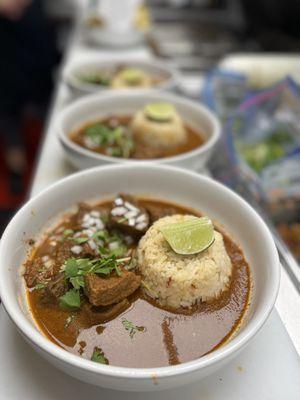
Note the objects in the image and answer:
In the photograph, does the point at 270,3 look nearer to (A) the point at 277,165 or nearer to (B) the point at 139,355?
(A) the point at 277,165

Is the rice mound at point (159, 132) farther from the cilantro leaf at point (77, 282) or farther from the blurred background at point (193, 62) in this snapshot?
the cilantro leaf at point (77, 282)

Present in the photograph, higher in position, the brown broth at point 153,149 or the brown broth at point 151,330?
the brown broth at point 151,330

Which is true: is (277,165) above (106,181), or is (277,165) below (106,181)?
below

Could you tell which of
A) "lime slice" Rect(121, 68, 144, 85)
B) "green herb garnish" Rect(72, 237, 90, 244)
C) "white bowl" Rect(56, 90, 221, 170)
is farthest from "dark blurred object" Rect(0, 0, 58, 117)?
"green herb garnish" Rect(72, 237, 90, 244)

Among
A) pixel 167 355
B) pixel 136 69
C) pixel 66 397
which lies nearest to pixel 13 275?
pixel 66 397

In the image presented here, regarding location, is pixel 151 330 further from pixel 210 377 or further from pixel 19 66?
pixel 19 66

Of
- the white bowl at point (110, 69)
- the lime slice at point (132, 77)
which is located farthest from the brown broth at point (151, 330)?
the lime slice at point (132, 77)

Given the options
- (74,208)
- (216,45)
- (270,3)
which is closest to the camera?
(74,208)
